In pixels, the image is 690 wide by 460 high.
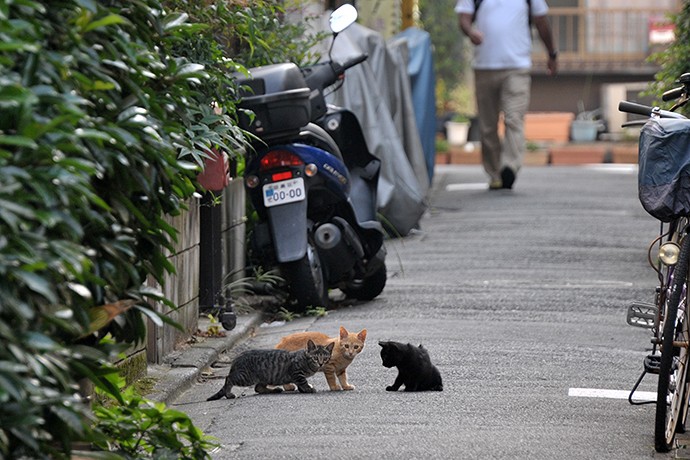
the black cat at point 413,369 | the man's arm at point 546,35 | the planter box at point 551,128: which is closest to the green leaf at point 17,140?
the black cat at point 413,369

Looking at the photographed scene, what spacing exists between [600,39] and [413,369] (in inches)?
1016

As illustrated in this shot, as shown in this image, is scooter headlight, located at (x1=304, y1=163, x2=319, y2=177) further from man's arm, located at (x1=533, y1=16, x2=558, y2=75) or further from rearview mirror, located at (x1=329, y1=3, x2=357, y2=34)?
man's arm, located at (x1=533, y1=16, x2=558, y2=75)

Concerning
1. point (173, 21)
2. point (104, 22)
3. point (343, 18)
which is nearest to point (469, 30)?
point (343, 18)

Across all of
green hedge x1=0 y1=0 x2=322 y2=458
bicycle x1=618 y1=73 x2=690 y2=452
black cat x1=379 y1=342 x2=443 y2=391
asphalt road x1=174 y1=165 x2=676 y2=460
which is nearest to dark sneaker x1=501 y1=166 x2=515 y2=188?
asphalt road x1=174 y1=165 x2=676 y2=460

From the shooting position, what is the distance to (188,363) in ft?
24.8

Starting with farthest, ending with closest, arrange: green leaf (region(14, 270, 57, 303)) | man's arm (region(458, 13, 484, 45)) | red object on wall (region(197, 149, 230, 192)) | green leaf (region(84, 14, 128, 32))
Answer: man's arm (region(458, 13, 484, 45)) < red object on wall (region(197, 149, 230, 192)) < green leaf (region(84, 14, 128, 32)) < green leaf (region(14, 270, 57, 303))

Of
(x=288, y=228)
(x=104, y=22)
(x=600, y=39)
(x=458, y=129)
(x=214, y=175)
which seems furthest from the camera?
(x=600, y=39)

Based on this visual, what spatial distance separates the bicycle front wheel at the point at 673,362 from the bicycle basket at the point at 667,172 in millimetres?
173

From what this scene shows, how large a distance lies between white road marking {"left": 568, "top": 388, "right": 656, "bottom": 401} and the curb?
1.91 meters

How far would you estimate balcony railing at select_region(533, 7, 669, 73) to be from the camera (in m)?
31.5

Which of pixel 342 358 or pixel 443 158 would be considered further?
pixel 443 158

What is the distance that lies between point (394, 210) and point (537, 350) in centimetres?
503

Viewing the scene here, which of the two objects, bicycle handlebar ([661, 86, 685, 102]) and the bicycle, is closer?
the bicycle

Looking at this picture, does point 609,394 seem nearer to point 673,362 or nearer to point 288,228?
point 673,362
